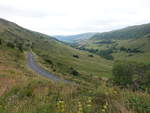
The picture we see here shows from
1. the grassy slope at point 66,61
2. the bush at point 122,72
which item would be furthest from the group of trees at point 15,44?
the bush at point 122,72

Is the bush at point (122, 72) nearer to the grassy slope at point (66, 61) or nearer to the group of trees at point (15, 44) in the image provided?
the grassy slope at point (66, 61)

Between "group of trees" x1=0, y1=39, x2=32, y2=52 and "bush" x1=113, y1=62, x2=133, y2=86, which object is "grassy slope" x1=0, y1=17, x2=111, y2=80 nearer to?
"group of trees" x1=0, y1=39, x2=32, y2=52

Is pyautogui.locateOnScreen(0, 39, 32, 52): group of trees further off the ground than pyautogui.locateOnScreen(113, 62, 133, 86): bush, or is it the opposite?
pyautogui.locateOnScreen(0, 39, 32, 52): group of trees

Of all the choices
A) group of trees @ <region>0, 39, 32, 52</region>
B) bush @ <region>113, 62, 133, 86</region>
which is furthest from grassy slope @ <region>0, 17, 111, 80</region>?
bush @ <region>113, 62, 133, 86</region>

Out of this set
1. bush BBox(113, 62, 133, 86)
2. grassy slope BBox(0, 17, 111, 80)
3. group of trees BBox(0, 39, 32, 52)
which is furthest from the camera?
grassy slope BBox(0, 17, 111, 80)

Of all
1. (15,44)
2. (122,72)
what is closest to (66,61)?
(15,44)

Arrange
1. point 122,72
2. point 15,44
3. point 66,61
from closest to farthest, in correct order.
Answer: point 122,72, point 15,44, point 66,61

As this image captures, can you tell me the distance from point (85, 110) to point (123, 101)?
1224 mm

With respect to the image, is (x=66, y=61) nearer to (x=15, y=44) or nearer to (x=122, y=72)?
(x=15, y=44)

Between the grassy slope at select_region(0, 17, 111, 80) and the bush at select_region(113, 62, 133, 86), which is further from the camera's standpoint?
the grassy slope at select_region(0, 17, 111, 80)

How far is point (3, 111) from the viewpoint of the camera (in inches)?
196

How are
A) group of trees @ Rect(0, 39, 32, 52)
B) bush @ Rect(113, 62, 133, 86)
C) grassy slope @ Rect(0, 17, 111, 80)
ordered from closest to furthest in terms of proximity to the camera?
bush @ Rect(113, 62, 133, 86)
group of trees @ Rect(0, 39, 32, 52)
grassy slope @ Rect(0, 17, 111, 80)

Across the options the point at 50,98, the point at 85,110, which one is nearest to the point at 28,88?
the point at 50,98

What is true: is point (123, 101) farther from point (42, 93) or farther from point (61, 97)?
point (42, 93)
